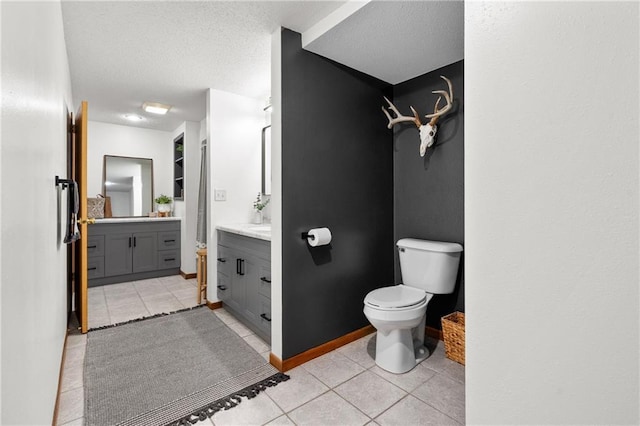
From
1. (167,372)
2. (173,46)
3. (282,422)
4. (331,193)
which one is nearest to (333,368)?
(282,422)

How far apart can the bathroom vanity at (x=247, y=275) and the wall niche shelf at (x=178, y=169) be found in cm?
202

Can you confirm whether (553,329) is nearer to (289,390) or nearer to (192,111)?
(289,390)

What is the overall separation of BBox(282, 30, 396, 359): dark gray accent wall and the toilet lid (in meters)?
0.32

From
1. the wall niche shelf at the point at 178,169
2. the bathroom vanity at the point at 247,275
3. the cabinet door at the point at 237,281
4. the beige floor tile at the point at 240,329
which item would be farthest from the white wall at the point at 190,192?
the beige floor tile at the point at 240,329

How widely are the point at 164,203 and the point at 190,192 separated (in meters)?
0.69

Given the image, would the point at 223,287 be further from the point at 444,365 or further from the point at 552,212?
the point at 552,212

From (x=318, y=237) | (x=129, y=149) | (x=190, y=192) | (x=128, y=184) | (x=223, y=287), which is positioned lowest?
(x=223, y=287)

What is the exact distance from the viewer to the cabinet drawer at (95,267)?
387cm

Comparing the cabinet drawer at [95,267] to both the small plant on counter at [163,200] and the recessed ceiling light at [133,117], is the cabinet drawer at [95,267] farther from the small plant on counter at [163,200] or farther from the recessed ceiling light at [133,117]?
the recessed ceiling light at [133,117]

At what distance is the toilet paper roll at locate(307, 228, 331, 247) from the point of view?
2.08 m

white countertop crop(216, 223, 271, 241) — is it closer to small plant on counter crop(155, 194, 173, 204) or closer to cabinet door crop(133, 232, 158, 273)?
cabinet door crop(133, 232, 158, 273)

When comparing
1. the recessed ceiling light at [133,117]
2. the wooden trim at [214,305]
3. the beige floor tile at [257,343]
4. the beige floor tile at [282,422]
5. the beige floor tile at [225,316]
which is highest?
the recessed ceiling light at [133,117]

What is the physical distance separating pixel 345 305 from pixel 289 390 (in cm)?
75

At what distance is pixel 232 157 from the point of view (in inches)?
127
